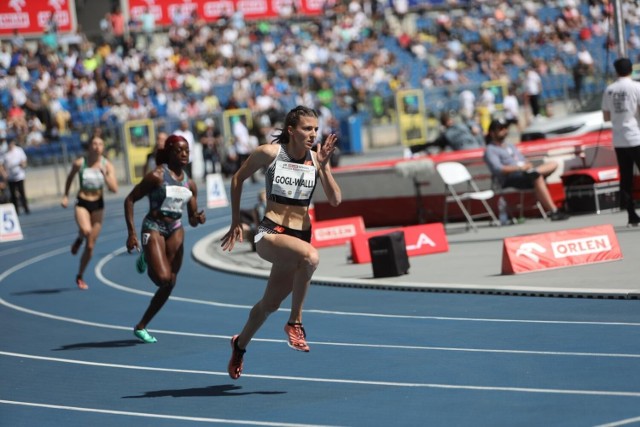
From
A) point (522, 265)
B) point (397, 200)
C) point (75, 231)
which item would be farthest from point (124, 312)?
point (75, 231)

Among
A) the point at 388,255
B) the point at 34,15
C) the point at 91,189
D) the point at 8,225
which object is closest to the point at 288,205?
the point at 388,255

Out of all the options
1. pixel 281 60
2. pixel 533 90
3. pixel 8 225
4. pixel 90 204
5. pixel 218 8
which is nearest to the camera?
pixel 90 204

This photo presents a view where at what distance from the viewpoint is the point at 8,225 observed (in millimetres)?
25047

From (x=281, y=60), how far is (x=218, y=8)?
4.41 meters

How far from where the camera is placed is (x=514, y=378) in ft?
26.5

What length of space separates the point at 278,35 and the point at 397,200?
77.0ft

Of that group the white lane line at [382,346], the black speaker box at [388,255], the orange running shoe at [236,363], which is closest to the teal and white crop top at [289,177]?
the orange running shoe at [236,363]

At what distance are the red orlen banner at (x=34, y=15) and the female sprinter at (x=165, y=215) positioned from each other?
2969 cm

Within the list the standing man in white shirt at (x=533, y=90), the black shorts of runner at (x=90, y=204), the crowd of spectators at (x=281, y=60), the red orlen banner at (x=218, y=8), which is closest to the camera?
the black shorts of runner at (x=90, y=204)

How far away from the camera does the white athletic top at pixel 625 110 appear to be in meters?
14.7

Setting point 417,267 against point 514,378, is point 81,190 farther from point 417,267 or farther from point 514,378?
A: point 514,378

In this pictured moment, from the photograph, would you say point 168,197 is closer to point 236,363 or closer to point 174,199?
point 174,199

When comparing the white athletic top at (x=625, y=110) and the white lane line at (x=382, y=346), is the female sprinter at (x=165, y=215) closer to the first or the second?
the white lane line at (x=382, y=346)

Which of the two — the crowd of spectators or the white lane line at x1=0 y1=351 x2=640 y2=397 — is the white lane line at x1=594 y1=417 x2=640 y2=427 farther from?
the crowd of spectators
